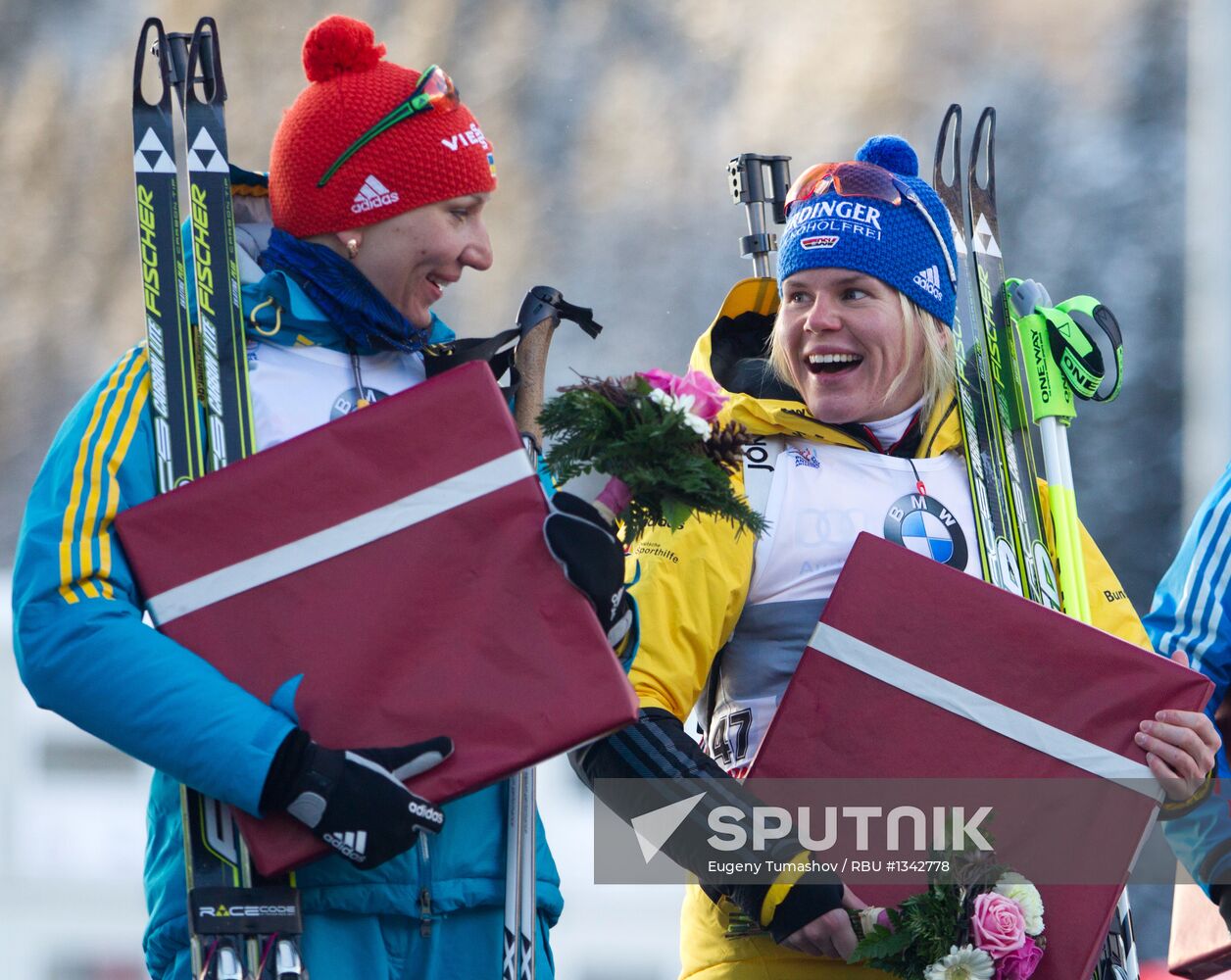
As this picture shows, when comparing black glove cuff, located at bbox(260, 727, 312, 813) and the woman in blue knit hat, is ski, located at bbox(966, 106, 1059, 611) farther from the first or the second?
black glove cuff, located at bbox(260, 727, 312, 813)

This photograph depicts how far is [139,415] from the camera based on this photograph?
212cm

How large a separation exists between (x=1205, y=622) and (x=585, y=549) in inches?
46.3

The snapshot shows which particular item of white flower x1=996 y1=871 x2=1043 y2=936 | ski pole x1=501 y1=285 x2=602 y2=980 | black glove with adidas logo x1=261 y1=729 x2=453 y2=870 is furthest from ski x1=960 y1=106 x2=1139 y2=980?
black glove with adidas logo x1=261 y1=729 x2=453 y2=870

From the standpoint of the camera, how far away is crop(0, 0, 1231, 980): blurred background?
14.9ft

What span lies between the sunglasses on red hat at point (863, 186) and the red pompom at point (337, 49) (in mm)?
713

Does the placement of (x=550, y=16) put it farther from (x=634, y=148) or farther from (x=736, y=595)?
(x=736, y=595)

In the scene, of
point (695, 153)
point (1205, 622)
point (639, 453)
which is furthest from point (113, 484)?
point (695, 153)

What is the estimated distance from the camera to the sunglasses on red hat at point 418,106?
7.61 ft

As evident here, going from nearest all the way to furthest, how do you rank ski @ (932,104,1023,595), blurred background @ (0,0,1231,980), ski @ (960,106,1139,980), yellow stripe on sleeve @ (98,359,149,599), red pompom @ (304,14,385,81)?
yellow stripe on sleeve @ (98,359,149,599), red pompom @ (304,14,385,81), ski @ (960,106,1139,980), ski @ (932,104,1023,595), blurred background @ (0,0,1231,980)

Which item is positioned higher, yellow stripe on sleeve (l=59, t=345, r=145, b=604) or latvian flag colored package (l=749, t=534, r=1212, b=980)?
yellow stripe on sleeve (l=59, t=345, r=145, b=604)

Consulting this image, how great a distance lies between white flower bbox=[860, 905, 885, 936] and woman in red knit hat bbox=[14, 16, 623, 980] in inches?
15.0

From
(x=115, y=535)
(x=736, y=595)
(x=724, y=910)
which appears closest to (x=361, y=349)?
(x=115, y=535)

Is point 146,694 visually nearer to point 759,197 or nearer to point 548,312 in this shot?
point 548,312

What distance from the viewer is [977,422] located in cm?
277
